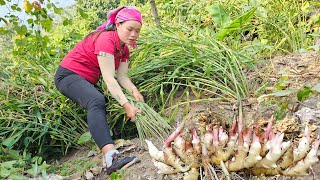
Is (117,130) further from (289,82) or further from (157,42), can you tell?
(289,82)

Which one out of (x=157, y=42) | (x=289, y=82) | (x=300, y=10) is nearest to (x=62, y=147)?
(x=157, y=42)

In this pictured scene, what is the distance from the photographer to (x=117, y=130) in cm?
290

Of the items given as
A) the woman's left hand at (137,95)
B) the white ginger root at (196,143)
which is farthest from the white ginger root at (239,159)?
the woman's left hand at (137,95)

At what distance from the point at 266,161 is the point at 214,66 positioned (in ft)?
5.33

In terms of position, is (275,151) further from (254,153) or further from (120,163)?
(120,163)

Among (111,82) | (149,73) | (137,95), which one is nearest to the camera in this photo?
(111,82)

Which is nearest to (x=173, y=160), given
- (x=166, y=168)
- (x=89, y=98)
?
(x=166, y=168)

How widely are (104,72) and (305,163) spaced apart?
1.57m

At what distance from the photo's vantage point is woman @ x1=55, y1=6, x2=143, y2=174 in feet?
7.82

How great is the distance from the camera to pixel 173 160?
53.1 inches

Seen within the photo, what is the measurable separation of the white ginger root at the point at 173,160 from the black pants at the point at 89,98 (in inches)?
41.6

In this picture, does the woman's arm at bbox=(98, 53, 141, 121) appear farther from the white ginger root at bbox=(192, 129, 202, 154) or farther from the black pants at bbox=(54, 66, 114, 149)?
the white ginger root at bbox=(192, 129, 202, 154)

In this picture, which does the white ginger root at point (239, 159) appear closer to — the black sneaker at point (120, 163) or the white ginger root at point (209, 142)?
the white ginger root at point (209, 142)

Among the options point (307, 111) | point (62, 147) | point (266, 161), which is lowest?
point (62, 147)
